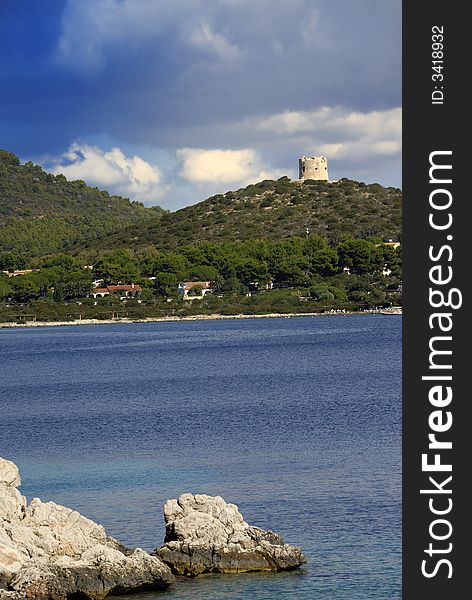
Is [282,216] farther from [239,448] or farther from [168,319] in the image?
[239,448]

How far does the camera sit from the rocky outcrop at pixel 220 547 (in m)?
14.4

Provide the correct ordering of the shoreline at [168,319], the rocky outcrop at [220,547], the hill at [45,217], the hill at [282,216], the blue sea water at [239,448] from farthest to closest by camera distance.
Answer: the hill at [45,217] → the hill at [282,216] → the shoreline at [168,319] → the blue sea water at [239,448] → the rocky outcrop at [220,547]

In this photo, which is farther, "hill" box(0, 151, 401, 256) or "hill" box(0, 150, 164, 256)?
"hill" box(0, 150, 164, 256)

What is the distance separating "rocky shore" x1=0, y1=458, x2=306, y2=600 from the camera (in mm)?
13227

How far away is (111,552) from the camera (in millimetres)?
13797

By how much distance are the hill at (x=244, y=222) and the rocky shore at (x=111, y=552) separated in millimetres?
108826

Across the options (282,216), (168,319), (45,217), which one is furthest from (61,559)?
(45,217)

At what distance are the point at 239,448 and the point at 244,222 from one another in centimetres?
11587

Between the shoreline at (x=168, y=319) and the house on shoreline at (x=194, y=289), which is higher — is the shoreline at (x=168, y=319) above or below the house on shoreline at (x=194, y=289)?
below

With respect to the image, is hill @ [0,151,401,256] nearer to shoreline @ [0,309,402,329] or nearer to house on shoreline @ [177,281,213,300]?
house on shoreline @ [177,281,213,300]

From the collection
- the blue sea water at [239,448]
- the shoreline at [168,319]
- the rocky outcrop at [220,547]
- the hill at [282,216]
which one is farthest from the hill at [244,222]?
the rocky outcrop at [220,547]

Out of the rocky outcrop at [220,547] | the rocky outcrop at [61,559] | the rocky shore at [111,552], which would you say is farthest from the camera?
A: the rocky outcrop at [220,547]

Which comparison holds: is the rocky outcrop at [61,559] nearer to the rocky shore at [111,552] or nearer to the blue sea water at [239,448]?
the rocky shore at [111,552]

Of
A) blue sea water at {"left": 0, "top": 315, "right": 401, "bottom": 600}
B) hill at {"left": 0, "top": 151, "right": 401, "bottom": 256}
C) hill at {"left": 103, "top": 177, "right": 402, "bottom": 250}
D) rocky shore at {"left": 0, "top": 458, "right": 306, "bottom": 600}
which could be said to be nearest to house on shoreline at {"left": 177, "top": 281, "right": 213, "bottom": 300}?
hill at {"left": 0, "top": 151, "right": 401, "bottom": 256}
